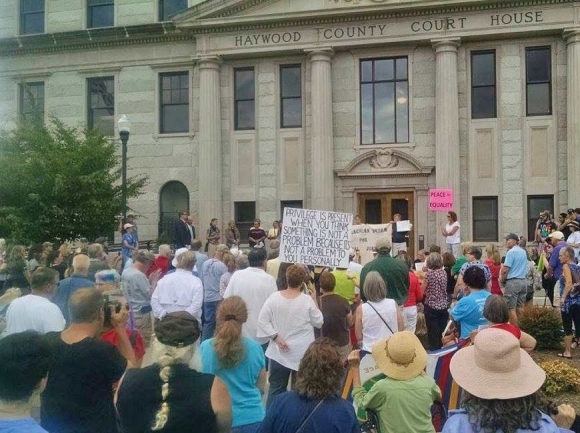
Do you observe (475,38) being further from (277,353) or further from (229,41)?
(277,353)

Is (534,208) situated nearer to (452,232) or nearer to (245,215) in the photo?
(452,232)

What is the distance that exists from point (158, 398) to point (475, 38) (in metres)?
22.0

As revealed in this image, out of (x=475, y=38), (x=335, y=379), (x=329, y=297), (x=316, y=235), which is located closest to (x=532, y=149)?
(x=475, y=38)

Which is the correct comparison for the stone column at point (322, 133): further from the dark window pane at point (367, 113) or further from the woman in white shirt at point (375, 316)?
the woman in white shirt at point (375, 316)

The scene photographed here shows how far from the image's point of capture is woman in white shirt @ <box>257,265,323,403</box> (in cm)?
704

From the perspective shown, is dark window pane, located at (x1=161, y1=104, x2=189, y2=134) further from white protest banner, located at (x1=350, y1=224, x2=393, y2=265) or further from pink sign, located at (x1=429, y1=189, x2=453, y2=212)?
white protest banner, located at (x1=350, y1=224, x2=393, y2=265)

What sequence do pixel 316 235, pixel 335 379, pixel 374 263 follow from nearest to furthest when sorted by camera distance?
1. pixel 335 379
2. pixel 374 263
3. pixel 316 235

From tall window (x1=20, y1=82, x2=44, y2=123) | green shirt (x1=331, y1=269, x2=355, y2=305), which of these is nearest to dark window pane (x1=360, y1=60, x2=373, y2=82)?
tall window (x1=20, y1=82, x2=44, y2=123)

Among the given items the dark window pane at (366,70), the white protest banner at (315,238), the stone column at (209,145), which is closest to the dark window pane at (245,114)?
the stone column at (209,145)

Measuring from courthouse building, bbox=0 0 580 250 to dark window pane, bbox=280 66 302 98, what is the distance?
0.05 m

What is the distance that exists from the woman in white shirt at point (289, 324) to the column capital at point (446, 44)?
1802 cm

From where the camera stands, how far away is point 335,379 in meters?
3.99

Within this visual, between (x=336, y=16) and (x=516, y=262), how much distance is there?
14849mm

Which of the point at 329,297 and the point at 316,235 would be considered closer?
the point at 329,297
